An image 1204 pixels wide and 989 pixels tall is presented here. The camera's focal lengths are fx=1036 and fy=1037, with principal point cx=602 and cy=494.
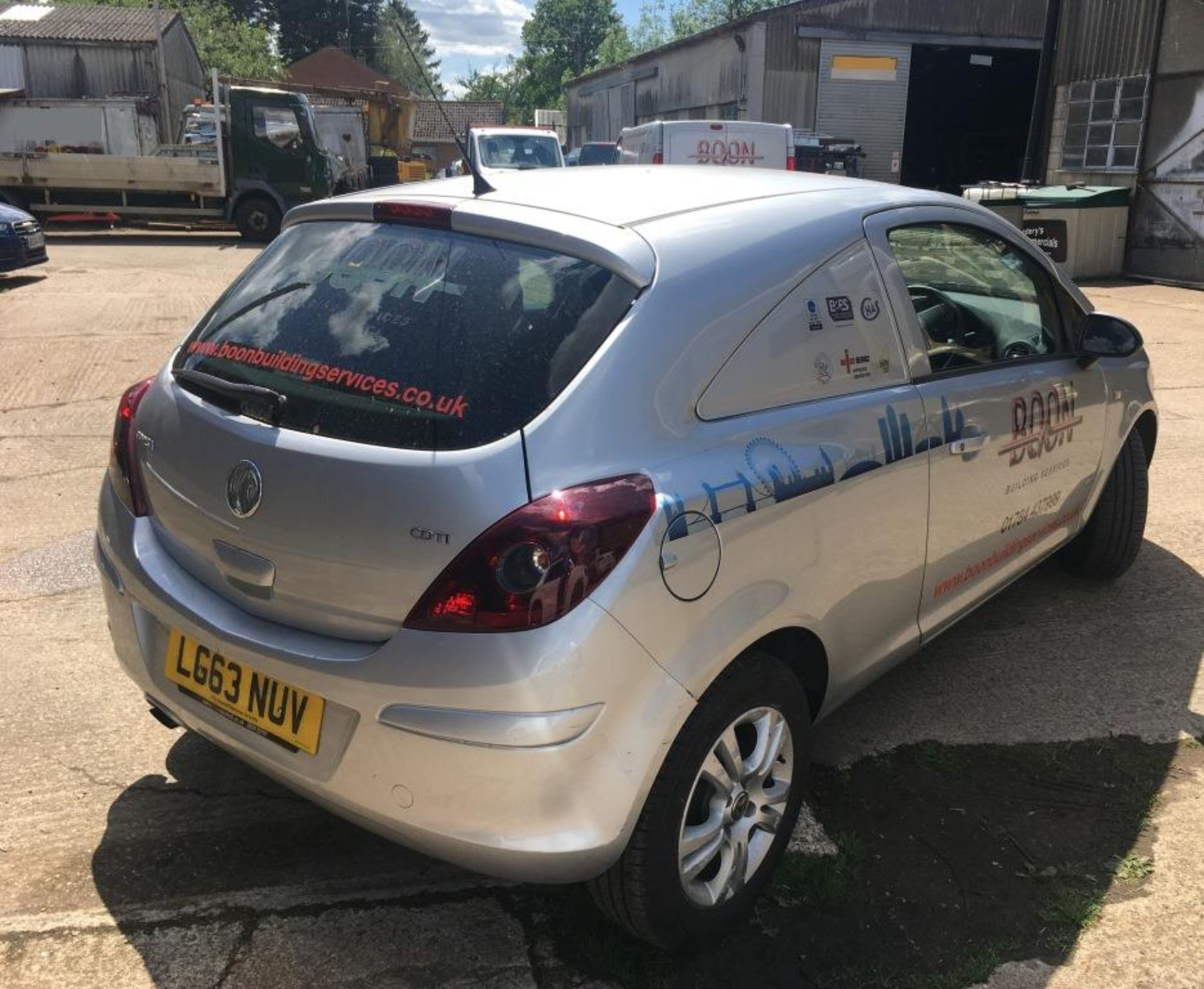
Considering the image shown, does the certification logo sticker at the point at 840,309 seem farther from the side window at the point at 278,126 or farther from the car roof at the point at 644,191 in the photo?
the side window at the point at 278,126

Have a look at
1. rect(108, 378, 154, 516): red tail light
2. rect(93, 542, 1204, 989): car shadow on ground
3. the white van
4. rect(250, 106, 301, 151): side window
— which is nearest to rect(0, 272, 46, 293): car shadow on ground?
rect(250, 106, 301, 151): side window

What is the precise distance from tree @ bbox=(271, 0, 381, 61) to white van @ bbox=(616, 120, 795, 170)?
64.4 meters

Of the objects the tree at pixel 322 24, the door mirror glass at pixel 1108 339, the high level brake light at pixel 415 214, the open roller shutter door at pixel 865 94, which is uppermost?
the tree at pixel 322 24

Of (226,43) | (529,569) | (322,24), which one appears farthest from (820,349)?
(322,24)

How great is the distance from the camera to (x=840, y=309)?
2.70m

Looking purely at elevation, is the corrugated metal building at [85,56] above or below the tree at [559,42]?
below

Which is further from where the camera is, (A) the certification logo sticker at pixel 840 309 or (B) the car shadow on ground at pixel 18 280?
(B) the car shadow on ground at pixel 18 280

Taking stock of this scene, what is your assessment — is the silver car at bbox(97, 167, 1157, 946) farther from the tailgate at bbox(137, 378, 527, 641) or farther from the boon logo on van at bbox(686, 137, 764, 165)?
the boon logo on van at bbox(686, 137, 764, 165)

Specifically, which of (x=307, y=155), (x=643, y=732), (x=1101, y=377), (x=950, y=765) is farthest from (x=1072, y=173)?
(x=643, y=732)

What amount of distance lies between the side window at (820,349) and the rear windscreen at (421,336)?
0.34 metres

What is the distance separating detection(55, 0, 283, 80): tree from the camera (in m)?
49.2

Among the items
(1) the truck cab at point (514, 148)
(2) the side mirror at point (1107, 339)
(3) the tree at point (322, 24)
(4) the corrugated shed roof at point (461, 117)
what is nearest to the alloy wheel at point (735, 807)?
(2) the side mirror at point (1107, 339)

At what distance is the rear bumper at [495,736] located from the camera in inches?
76.8

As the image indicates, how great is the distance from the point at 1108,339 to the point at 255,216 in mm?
18351
